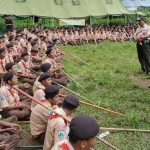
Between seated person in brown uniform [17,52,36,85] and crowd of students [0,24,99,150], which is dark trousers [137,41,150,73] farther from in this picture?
crowd of students [0,24,99,150]

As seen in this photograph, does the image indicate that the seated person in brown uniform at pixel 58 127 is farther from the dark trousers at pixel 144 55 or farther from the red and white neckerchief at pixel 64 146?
the dark trousers at pixel 144 55

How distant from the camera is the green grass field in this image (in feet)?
14.8

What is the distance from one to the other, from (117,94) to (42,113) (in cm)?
312

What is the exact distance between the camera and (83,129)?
1.95m

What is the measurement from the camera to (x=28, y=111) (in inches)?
193

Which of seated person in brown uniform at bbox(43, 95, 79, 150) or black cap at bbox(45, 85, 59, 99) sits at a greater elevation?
black cap at bbox(45, 85, 59, 99)

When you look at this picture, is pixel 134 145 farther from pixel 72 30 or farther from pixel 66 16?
pixel 66 16

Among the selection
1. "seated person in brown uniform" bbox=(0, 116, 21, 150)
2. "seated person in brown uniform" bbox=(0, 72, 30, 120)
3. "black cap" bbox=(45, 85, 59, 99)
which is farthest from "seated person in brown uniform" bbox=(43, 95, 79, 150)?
"seated person in brown uniform" bbox=(0, 72, 30, 120)

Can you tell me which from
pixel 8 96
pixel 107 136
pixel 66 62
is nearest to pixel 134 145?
pixel 107 136

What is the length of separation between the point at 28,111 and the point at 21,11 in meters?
13.6

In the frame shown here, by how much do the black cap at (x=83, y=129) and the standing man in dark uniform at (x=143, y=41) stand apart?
21.4ft

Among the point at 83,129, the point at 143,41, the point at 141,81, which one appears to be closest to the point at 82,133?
the point at 83,129

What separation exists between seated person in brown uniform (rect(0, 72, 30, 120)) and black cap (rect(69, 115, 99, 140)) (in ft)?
9.65

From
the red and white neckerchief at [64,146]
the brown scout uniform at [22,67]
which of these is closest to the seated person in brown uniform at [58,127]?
the red and white neckerchief at [64,146]
